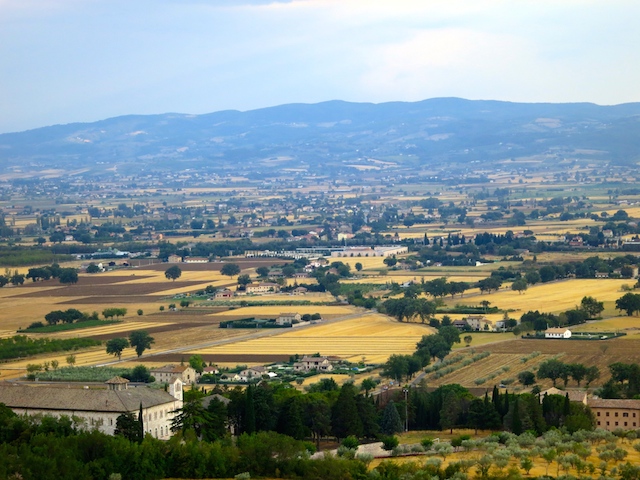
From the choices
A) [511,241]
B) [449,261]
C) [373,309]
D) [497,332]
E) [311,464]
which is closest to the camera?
[311,464]

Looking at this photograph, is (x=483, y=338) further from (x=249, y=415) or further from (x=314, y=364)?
(x=249, y=415)

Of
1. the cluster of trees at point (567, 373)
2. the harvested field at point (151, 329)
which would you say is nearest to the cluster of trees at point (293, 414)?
the cluster of trees at point (567, 373)

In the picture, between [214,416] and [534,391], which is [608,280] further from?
[214,416]

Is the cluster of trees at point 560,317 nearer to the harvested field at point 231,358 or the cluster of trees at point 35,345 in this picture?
the harvested field at point 231,358

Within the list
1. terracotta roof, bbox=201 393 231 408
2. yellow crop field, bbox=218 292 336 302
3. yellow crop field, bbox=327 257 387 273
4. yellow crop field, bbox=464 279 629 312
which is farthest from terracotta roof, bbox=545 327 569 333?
yellow crop field, bbox=327 257 387 273

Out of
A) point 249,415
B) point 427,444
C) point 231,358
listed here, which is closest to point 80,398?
point 249,415

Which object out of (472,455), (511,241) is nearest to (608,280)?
(511,241)

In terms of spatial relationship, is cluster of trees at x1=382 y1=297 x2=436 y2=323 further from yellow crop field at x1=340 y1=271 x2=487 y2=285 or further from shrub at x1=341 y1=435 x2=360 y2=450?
shrub at x1=341 y1=435 x2=360 y2=450
